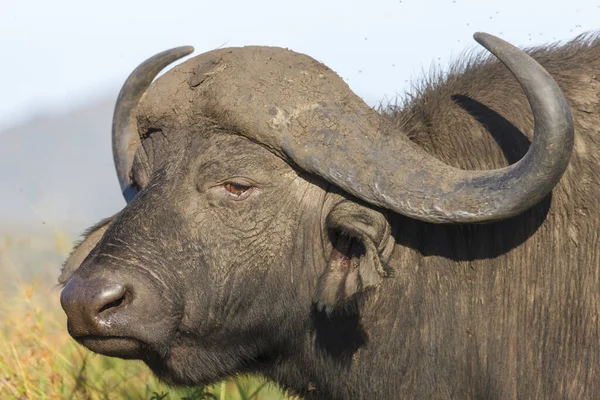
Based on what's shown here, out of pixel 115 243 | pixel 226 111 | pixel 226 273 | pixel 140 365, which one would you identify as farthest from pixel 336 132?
pixel 140 365

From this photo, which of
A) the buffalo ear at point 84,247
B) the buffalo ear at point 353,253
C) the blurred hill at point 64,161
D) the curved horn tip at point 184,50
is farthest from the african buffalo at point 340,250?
the blurred hill at point 64,161

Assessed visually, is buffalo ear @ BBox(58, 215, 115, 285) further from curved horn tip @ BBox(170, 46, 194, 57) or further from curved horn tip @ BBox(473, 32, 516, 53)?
curved horn tip @ BBox(473, 32, 516, 53)

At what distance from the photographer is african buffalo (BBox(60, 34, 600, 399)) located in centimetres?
436

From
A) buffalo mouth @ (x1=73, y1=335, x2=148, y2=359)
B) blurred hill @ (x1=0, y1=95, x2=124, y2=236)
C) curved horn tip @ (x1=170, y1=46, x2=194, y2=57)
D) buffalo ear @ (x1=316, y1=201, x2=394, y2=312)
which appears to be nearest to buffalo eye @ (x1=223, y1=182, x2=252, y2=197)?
buffalo ear @ (x1=316, y1=201, x2=394, y2=312)

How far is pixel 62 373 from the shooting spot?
6859 mm

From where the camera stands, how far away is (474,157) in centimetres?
475

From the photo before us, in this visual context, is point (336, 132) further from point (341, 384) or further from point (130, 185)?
point (130, 185)

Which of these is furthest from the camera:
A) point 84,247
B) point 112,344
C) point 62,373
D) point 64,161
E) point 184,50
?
point 64,161

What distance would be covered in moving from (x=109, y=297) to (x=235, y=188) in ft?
2.83

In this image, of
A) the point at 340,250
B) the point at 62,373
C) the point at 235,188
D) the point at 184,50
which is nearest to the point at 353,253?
the point at 340,250

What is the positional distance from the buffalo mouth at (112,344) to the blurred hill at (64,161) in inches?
1886

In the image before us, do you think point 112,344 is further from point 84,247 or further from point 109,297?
point 84,247

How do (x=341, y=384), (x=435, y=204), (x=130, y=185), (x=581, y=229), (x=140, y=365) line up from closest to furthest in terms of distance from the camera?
(x=435, y=204) → (x=581, y=229) → (x=341, y=384) → (x=130, y=185) → (x=140, y=365)

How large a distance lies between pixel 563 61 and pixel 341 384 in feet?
7.19
